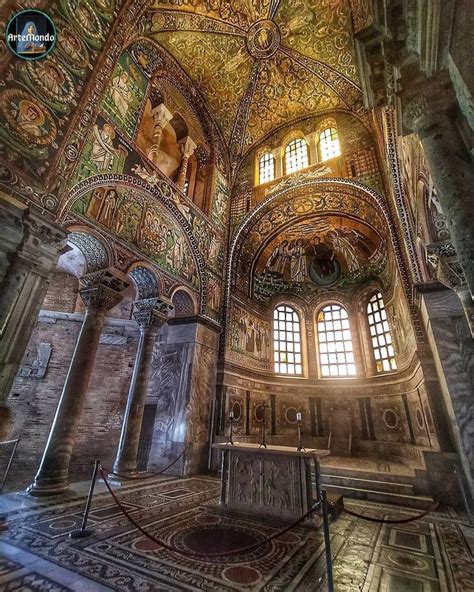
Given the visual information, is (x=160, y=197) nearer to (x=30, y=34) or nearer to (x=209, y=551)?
(x=30, y=34)

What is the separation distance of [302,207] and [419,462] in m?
9.64

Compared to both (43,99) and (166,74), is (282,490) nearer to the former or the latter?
(43,99)

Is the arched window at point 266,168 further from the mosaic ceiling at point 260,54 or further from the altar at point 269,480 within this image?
the altar at point 269,480

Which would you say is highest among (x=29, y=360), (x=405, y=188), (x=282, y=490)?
(x=405, y=188)

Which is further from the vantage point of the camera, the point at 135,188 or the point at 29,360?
the point at 29,360

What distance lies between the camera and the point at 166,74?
11.1 metres

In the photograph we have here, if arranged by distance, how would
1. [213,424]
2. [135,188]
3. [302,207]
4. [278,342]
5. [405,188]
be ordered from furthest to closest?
[278,342]
[302,207]
[213,424]
[135,188]
[405,188]

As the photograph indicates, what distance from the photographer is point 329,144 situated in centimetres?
1239

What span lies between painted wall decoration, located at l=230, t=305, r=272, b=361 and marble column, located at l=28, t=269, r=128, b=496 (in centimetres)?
520

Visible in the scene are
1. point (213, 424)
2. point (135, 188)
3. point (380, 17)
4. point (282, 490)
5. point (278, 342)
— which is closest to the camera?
point (380, 17)

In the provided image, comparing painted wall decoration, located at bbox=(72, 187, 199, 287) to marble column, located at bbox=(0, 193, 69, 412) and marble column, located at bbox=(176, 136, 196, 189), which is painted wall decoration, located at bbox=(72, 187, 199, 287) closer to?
marble column, located at bbox=(0, 193, 69, 412)

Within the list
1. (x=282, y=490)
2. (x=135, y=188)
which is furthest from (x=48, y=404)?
(x=282, y=490)

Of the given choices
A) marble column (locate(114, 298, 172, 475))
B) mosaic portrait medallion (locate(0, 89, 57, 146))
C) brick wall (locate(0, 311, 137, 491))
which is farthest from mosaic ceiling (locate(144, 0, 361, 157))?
brick wall (locate(0, 311, 137, 491))

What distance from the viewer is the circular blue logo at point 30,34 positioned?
576 cm
